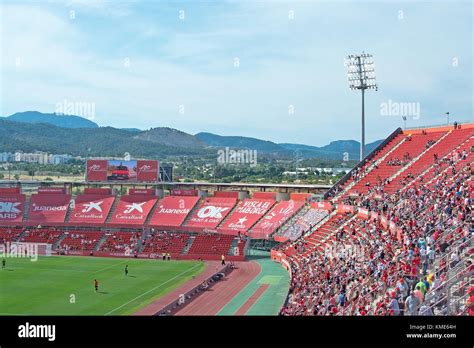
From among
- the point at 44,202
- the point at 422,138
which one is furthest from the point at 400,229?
the point at 44,202

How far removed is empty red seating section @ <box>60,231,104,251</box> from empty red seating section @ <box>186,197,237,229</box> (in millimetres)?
10441

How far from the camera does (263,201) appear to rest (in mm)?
64812

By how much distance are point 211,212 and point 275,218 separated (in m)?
8.44

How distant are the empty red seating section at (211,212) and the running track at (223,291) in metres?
11.3

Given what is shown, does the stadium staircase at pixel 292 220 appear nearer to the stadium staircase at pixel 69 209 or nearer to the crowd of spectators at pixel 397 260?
the crowd of spectators at pixel 397 260

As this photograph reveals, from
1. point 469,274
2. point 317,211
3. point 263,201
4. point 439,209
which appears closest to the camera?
point 469,274

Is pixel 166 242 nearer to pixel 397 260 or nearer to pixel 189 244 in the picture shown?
pixel 189 244

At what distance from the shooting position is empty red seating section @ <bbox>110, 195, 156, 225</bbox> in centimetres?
6550

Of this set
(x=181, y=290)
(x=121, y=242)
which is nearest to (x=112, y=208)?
(x=121, y=242)

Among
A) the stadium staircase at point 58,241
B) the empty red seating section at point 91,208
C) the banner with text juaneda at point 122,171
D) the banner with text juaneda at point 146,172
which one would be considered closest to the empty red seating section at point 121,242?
the empty red seating section at point 91,208

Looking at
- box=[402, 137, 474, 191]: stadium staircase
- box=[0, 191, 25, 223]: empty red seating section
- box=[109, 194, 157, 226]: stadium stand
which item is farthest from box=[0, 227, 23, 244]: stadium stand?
box=[402, 137, 474, 191]: stadium staircase

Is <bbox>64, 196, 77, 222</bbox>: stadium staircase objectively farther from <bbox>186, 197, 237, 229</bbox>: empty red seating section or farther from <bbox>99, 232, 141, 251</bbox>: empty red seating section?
<bbox>186, 197, 237, 229</bbox>: empty red seating section
